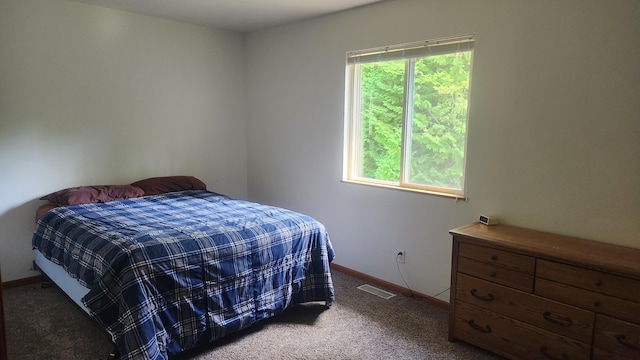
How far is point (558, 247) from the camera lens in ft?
7.18

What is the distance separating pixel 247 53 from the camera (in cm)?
460

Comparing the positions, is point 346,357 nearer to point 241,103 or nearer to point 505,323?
point 505,323

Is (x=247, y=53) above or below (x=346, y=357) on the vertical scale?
above

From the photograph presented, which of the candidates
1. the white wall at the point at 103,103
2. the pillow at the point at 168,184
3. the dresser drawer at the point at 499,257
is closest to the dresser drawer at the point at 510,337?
the dresser drawer at the point at 499,257

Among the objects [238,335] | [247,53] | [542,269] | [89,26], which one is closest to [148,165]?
[89,26]

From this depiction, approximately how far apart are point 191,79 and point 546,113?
3.28 m

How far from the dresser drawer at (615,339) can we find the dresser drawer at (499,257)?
1.25ft

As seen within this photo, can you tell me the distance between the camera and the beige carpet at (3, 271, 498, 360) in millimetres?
2400

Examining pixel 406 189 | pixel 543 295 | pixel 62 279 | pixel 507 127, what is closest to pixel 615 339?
pixel 543 295

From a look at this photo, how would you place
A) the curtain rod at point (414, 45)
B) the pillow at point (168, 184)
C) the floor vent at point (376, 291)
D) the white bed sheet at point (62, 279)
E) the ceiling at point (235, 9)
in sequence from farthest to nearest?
the pillow at point (168, 184) → the ceiling at point (235, 9) → the floor vent at point (376, 291) → the curtain rod at point (414, 45) → the white bed sheet at point (62, 279)

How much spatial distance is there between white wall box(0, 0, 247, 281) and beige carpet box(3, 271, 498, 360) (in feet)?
3.06

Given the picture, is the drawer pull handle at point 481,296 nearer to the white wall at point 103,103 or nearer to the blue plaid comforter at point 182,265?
the blue plaid comforter at point 182,265

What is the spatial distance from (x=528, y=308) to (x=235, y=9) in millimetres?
3174

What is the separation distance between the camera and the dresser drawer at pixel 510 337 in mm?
2100
